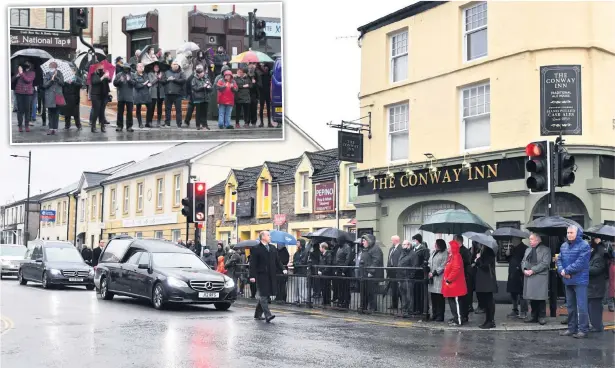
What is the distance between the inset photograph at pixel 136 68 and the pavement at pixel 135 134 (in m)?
0.03

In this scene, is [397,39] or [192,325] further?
[397,39]

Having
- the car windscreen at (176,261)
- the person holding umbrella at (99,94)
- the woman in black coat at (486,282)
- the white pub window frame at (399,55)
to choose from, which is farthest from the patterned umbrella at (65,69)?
the white pub window frame at (399,55)

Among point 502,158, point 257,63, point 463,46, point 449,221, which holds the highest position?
point 463,46

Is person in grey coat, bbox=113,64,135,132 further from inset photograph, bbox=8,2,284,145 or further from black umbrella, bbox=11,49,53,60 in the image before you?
black umbrella, bbox=11,49,53,60

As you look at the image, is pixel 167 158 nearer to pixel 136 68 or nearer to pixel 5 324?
pixel 136 68

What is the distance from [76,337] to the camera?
11.4 meters

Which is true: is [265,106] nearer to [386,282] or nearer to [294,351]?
[386,282]

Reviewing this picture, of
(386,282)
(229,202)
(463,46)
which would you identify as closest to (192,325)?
(386,282)

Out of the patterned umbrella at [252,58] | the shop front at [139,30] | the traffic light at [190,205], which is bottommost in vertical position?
the traffic light at [190,205]

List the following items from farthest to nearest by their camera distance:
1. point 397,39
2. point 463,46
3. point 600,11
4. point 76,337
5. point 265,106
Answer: point 397,39 < point 463,46 < point 600,11 < point 265,106 < point 76,337

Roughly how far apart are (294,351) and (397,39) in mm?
15503

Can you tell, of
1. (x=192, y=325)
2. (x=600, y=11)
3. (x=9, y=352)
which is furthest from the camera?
(x=600, y=11)

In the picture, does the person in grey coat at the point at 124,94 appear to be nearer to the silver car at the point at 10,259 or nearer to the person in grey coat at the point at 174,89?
the person in grey coat at the point at 174,89

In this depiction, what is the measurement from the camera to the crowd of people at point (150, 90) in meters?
13.0
